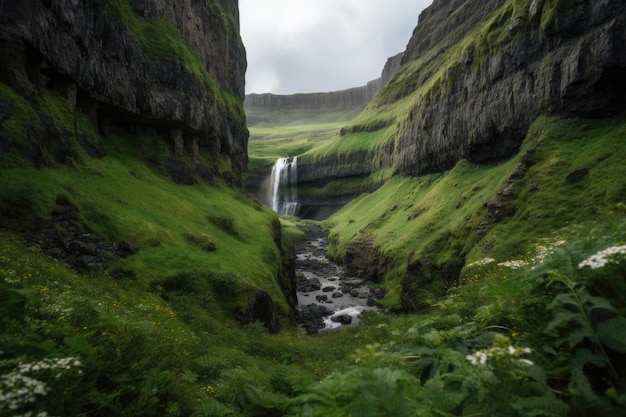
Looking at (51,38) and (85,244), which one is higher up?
(51,38)

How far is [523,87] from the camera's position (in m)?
37.7

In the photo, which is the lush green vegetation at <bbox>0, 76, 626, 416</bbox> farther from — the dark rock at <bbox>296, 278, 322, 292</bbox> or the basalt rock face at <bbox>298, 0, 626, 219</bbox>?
the dark rock at <bbox>296, 278, 322, 292</bbox>

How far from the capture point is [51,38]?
90.6 ft

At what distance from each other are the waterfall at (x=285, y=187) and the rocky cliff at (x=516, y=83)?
181 feet

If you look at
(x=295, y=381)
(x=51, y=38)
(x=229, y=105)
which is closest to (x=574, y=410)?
(x=295, y=381)

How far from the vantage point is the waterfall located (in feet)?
405

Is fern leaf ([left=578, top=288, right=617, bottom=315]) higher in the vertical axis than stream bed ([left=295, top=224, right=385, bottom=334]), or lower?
higher

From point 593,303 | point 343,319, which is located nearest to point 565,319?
point 593,303

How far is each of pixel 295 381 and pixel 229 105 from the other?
71.0 metres

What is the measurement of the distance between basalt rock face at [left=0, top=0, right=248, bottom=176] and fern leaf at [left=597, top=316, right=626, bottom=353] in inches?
1331

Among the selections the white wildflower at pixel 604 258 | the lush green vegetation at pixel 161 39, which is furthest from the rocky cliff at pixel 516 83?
the lush green vegetation at pixel 161 39

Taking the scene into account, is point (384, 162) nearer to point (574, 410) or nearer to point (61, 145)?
point (61, 145)

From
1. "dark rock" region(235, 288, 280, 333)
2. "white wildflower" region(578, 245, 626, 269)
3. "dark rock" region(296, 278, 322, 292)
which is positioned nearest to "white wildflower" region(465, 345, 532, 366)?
"white wildflower" region(578, 245, 626, 269)

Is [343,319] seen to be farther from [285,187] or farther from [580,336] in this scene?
[285,187]
